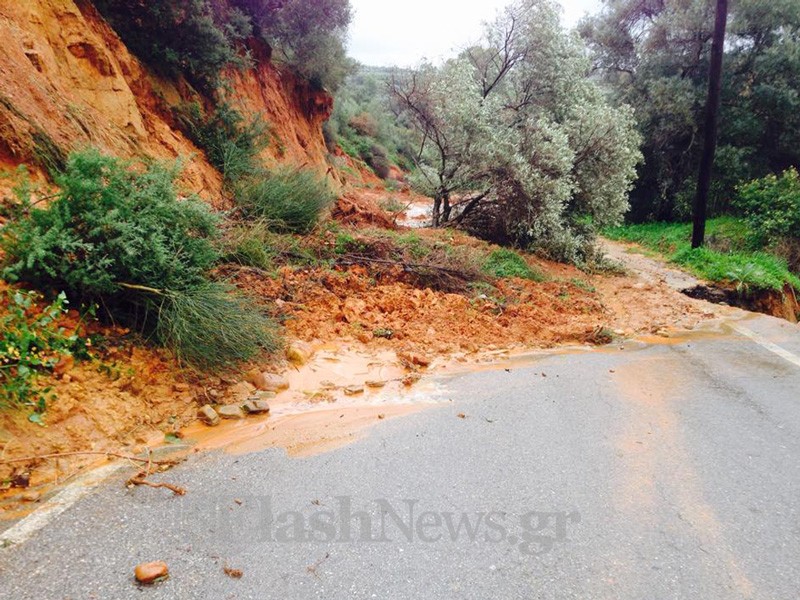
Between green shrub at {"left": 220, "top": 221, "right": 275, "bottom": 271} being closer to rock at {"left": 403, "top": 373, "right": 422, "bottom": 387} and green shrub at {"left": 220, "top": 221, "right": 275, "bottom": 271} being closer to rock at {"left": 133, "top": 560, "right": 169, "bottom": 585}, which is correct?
Result: rock at {"left": 403, "top": 373, "right": 422, "bottom": 387}

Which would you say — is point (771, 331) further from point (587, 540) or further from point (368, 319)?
point (587, 540)

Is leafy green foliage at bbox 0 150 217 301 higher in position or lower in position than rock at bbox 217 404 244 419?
higher

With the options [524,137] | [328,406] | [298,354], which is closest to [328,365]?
[298,354]

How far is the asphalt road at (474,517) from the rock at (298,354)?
4.34 feet

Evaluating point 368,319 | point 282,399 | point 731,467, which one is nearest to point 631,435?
point 731,467

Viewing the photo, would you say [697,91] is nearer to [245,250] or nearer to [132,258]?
[245,250]

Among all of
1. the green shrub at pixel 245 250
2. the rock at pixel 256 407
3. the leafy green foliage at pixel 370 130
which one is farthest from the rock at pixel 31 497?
the leafy green foliage at pixel 370 130

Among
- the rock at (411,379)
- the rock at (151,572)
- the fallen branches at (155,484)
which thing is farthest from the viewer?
the rock at (411,379)

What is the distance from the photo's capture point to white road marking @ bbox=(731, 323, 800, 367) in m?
5.92

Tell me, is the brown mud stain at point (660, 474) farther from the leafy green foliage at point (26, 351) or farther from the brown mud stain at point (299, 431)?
the leafy green foliage at point (26, 351)

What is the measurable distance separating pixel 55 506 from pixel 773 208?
1820 centimetres

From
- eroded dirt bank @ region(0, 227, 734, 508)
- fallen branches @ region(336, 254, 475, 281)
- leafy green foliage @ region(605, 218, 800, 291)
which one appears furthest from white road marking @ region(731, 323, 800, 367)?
leafy green foliage @ region(605, 218, 800, 291)

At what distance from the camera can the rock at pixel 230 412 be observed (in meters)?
3.90

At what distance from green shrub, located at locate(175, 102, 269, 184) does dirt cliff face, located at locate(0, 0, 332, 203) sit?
277 mm
